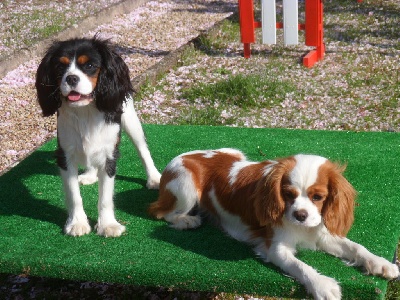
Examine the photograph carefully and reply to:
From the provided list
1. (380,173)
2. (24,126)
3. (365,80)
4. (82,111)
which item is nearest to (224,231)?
(82,111)

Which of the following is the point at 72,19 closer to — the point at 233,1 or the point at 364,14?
the point at 233,1

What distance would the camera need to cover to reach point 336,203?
3350mm

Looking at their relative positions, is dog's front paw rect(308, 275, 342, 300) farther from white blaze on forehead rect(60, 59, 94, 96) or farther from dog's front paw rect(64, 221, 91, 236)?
white blaze on forehead rect(60, 59, 94, 96)

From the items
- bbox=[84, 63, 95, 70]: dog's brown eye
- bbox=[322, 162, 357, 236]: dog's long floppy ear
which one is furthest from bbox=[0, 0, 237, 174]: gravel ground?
bbox=[322, 162, 357, 236]: dog's long floppy ear

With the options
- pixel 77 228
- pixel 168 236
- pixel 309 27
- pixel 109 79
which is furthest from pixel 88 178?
pixel 309 27

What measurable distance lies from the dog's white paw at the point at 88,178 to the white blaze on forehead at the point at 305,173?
6.26 ft

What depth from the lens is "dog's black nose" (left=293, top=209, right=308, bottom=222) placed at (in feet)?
10.7

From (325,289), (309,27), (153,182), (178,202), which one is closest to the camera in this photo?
(325,289)

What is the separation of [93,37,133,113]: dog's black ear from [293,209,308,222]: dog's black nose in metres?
1.23

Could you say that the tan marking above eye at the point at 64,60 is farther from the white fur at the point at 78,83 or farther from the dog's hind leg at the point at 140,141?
the dog's hind leg at the point at 140,141

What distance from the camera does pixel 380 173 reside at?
15.7 feet

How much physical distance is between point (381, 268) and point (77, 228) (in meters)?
1.73

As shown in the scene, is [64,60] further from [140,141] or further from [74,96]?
[140,141]

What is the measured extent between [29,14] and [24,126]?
4.90 metres
